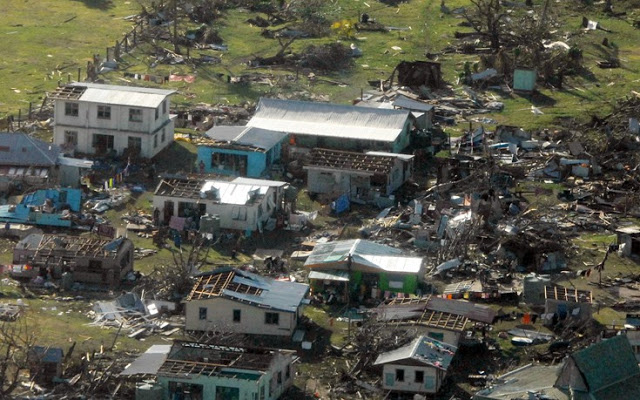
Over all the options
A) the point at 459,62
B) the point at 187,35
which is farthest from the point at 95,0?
the point at 459,62

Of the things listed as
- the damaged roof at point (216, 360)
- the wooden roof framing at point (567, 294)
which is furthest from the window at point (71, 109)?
the damaged roof at point (216, 360)

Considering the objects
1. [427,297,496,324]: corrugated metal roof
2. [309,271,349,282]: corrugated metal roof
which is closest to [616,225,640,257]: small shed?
[427,297,496,324]: corrugated metal roof

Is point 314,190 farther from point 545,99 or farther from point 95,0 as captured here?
point 95,0

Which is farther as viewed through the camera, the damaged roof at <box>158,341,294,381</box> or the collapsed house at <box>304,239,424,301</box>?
the collapsed house at <box>304,239,424,301</box>

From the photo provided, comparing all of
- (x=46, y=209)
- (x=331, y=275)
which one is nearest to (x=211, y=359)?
(x=331, y=275)

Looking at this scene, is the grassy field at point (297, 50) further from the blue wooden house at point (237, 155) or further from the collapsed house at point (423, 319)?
the collapsed house at point (423, 319)

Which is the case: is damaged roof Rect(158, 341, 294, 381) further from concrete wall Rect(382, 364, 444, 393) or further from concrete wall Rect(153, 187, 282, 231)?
concrete wall Rect(153, 187, 282, 231)
